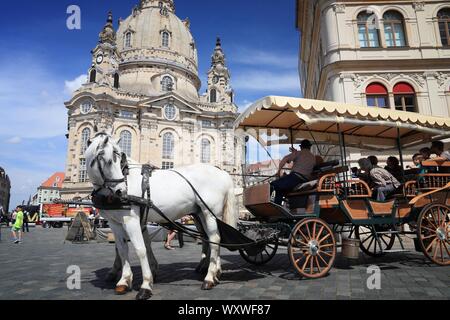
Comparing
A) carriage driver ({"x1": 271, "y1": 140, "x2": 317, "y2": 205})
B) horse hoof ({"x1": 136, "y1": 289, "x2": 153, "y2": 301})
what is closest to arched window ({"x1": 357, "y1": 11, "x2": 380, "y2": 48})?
carriage driver ({"x1": 271, "y1": 140, "x2": 317, "y2": 205})

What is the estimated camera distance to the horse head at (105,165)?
14.9 ft

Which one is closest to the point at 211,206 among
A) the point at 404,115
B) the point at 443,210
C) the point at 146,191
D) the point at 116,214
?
the point at 146,191

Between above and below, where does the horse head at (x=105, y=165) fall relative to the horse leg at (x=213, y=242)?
above

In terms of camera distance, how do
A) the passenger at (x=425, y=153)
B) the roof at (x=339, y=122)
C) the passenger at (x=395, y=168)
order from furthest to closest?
the passenger at (x=395, y=168), the passenger at (x=425, y=153), the roof at (x=339, y=122)

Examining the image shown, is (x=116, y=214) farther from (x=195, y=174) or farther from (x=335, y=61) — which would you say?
(x=335, y=61)

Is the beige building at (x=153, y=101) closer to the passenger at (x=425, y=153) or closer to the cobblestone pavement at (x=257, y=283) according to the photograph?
the passenger at (x=425, y=153)

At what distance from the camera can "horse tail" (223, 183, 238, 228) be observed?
18.6 ft

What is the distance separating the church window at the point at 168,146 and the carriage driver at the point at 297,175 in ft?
154

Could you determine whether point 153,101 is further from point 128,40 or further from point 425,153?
point 425,153

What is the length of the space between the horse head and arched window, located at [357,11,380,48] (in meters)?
15.3

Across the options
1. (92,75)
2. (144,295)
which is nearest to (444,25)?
(144,295)

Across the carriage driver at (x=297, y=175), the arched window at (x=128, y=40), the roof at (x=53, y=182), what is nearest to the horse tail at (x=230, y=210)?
the carriage driver at (x=297, y=175)

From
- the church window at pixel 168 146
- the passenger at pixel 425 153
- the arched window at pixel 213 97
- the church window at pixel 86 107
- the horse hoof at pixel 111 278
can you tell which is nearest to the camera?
the horse hoof at pixel 111 278

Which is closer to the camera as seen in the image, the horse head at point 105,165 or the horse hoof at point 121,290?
the horse hoof at point 121,290
